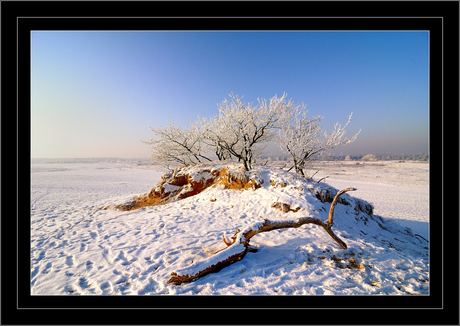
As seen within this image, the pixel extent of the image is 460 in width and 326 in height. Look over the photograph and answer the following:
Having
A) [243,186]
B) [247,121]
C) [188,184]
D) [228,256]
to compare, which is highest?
[247,121]

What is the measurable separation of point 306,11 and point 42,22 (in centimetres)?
358

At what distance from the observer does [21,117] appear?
2.12 metres

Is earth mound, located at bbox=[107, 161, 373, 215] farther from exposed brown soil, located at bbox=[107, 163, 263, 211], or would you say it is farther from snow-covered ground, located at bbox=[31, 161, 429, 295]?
snow-covered ground, located at bbox=[31, 161, 429, 295]

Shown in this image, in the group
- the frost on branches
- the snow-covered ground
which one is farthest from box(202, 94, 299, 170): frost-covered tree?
the snow-covered ground

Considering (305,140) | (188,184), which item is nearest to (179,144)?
(188,184)

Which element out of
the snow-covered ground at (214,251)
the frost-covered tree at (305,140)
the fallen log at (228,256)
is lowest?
the snow-covered ground at (214,251)

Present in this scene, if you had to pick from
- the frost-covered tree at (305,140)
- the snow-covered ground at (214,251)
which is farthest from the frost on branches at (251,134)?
the snow-covered ground at (214,251)

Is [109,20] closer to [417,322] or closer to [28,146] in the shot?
[28,146]

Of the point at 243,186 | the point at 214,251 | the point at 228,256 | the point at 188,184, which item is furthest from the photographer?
the point at 188,184

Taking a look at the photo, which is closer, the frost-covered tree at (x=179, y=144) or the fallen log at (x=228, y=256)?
the fallen log at (x=228, y=256)

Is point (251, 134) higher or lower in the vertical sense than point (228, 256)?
higher

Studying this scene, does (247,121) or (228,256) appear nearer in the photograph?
(228,256)

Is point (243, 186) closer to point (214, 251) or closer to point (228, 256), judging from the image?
point (214, 251)

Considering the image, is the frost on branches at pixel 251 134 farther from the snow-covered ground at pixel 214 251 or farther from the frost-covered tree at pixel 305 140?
the snow-covered ground at pixel 214 251
